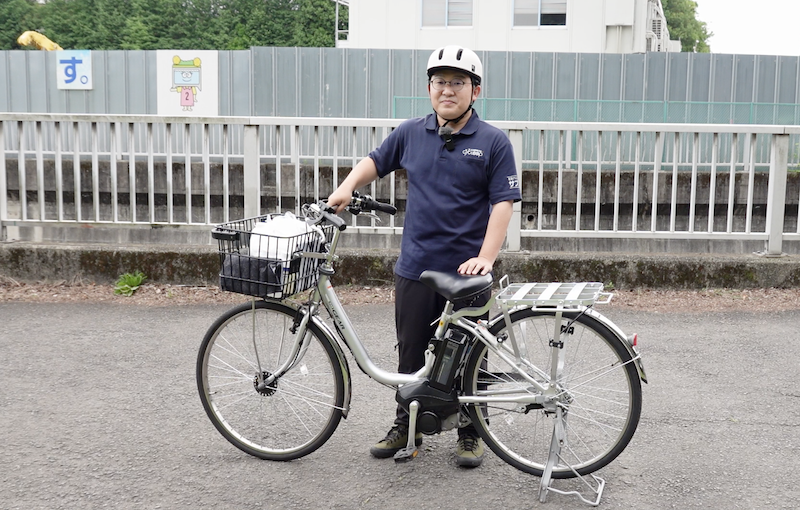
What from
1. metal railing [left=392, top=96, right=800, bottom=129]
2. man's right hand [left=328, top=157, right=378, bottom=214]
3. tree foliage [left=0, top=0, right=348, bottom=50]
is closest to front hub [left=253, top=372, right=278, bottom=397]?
man's right hand [left=328, top=157, right=378, bottom=214]

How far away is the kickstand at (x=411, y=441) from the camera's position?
12.1 feet

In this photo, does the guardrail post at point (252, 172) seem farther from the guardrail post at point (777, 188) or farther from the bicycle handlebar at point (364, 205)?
the guardrail post at point (777, 188)

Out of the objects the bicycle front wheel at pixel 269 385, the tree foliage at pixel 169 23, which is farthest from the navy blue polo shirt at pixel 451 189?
the tree foliage at pixel 169 23

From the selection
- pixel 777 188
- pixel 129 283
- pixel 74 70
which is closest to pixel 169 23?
pixel 74 70

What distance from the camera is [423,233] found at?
3.85 m

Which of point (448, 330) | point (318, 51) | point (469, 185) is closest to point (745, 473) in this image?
point (448, 330)

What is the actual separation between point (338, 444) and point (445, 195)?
1.40 meters

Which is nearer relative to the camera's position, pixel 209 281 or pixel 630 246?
pixel 209 281

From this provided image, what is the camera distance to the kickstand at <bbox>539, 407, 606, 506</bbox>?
3.52 meters

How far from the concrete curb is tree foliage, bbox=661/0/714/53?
7648cm

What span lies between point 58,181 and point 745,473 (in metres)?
6.65

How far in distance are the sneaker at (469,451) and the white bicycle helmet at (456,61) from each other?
1.71m

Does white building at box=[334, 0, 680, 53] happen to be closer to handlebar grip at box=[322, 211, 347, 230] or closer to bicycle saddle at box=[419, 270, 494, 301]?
handlebar grip at box=[322, 211, 347, 230]

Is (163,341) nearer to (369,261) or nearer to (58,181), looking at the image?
(369,261)
